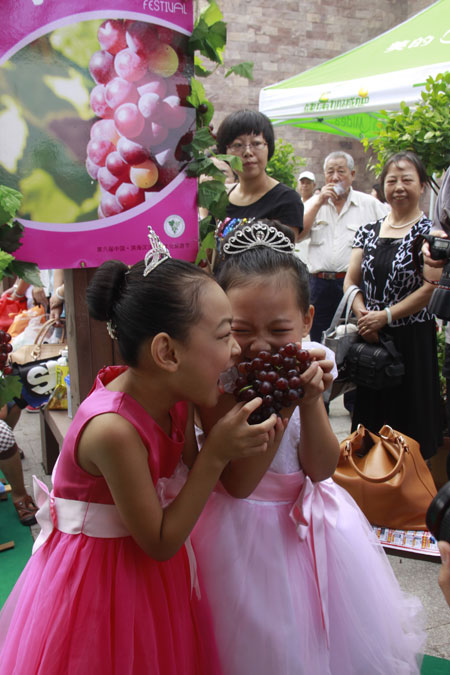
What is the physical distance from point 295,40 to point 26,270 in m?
15.2

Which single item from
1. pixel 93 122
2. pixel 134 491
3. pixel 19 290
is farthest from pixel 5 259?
pixel 19 290

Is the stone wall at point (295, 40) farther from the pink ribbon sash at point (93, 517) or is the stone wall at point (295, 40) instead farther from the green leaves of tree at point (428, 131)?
the pink ribbon sash at point (93, 517)

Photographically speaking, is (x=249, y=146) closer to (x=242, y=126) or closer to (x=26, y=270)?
(x=242, y=126)

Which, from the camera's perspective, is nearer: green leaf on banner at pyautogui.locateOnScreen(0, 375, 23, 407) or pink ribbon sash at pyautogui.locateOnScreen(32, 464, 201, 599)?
pink ribbon sash at pyautogui.locateOnScreen(32, 464, 201, 599)

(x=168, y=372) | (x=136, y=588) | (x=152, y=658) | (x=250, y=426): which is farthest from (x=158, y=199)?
(x=152, y=658)

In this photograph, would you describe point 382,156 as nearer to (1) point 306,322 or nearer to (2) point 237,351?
(1) point 306,322

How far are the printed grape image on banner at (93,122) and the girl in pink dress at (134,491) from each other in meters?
0.71

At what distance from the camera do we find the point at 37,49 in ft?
5.83

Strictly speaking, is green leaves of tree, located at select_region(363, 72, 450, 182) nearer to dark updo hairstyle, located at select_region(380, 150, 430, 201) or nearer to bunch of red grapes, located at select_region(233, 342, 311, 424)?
dark updo hairstyle, located at select_region(380, 150, 430, 201)

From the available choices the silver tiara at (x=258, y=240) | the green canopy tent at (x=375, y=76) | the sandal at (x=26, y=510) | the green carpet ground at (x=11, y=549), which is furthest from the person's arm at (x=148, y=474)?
the green canopy tent at (x=375, y=76)

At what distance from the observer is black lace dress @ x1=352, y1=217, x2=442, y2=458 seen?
3.04 metres

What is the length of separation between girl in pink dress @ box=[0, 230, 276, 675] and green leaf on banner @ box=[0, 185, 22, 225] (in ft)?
2.17

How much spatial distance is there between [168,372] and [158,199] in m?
0.99

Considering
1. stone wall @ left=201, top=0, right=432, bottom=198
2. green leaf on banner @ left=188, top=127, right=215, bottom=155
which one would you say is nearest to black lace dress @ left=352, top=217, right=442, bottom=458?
green leaf on banner @ left=188, top=127, right=215, bottom=155
